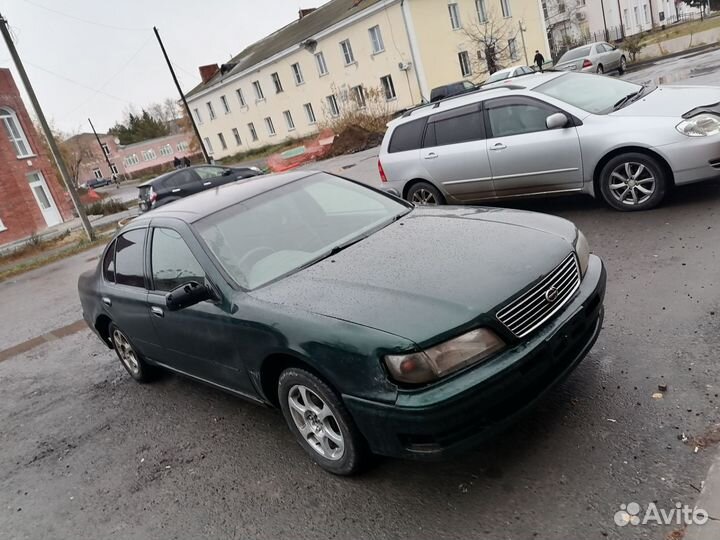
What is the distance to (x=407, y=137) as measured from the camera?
7.93 meters

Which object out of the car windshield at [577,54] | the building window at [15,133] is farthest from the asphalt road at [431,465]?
the building window at [15,133]

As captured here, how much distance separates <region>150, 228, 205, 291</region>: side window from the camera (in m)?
3.69

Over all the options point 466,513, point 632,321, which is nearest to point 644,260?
point 632,321

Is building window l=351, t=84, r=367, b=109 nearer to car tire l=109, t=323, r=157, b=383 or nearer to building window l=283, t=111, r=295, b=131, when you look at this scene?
building window l=283, t=111, r=295, b=131

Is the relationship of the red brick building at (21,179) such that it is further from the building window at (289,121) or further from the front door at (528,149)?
the front door at (528,149)

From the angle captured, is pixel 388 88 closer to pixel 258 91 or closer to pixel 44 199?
pixel 258 91

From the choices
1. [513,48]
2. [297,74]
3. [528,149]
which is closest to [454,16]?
[513,48]

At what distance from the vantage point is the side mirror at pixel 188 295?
3.33 m

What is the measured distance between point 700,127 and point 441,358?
184 inches

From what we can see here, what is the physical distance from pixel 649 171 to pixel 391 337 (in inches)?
184

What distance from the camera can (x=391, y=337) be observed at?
8.50 ft

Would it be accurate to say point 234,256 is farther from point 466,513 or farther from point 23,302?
point 23,302

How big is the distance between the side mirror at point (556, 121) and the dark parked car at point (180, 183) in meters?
14.4

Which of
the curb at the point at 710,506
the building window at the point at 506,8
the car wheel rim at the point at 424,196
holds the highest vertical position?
the building window at the point at 506,8
